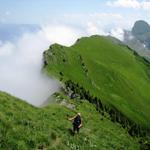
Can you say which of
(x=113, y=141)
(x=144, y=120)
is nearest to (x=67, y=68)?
(x=144, y=120)

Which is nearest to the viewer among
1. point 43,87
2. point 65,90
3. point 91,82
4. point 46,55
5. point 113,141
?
point 113,141

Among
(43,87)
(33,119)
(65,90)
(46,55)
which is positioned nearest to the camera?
(33,119)

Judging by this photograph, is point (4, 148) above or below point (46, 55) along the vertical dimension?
below

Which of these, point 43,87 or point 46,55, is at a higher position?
point 46,55

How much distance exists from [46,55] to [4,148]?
14146cm

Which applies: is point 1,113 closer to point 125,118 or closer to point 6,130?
point 6,130

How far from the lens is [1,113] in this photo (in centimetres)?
3562

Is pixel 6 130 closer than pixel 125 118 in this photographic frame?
Yes

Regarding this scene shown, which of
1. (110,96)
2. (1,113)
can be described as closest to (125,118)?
(110,96)

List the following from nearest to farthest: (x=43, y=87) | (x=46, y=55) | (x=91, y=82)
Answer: (x=43, y=87) → (x=46, y=55) → (x=91, y=82)

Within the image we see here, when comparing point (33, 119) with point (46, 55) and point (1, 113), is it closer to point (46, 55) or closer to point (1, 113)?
point (1, 113)

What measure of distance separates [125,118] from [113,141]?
5034 inches

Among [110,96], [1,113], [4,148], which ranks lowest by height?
[4,148]

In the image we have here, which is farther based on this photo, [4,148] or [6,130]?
[6,130]
